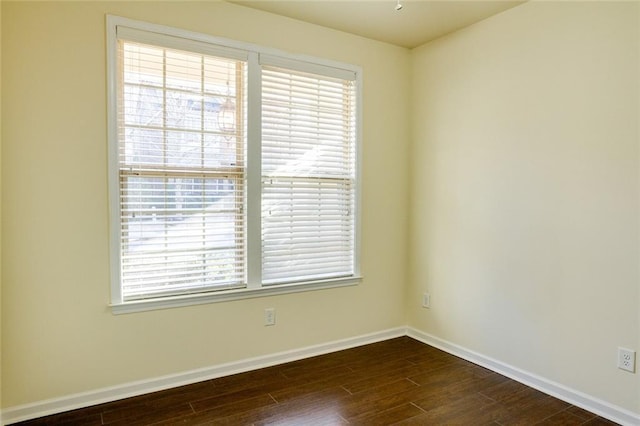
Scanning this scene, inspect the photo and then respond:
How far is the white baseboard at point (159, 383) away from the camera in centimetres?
235

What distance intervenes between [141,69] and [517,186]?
263 centimetres

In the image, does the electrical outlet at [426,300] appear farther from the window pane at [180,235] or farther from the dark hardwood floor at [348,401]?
the window pane at [180,235]

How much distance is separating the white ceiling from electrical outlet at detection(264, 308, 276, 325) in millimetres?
2200

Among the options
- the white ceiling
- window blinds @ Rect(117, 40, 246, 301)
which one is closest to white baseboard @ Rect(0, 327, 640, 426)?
window blinds @ Rect(117, 40, 246, 301)

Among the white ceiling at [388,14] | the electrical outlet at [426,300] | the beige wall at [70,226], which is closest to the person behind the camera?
the beige wall at [70,226]

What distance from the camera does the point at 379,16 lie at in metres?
3.04

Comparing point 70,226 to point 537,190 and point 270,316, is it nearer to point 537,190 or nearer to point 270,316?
point 270,316

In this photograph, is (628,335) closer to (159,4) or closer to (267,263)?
(267,263)

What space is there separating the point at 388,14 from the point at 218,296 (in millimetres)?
2372

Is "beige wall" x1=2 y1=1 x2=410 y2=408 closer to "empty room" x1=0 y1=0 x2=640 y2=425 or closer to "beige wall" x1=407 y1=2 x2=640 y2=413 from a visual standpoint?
"empty room" x1=0 y1=0 x2=640 y2=425

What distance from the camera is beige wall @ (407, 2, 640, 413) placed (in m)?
2.35

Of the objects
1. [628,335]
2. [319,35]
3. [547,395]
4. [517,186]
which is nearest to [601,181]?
[517,186]

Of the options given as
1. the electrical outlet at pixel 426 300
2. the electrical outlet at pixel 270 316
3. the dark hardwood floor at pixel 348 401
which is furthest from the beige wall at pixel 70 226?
the electrical outlet at pixel 426 300

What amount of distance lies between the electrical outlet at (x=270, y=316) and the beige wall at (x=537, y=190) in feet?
4.58
